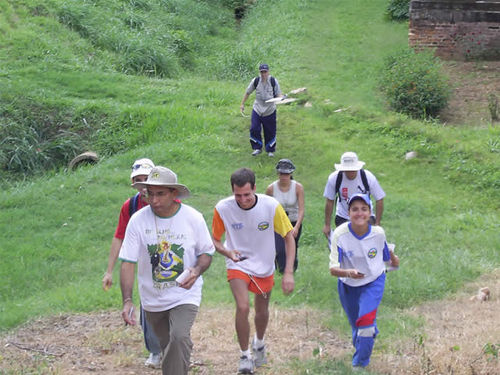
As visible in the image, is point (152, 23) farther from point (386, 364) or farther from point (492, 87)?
point (386, 364)

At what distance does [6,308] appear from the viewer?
26.6 ft

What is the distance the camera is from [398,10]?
23406 millimetres

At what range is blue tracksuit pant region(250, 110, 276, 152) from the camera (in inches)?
512

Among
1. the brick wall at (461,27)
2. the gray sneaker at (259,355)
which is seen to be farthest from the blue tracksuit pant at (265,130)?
the brick wall at (461,27)

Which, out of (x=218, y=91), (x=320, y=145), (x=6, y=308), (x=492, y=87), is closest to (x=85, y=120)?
(x=218, y=91)

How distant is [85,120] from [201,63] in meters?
7.66

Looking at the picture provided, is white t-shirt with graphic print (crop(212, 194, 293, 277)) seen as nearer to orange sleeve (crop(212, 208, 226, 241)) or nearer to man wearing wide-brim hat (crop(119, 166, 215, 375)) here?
orange sleeve (crop(212, 208, 226, 241))

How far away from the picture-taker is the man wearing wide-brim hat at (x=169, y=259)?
15.9 feet

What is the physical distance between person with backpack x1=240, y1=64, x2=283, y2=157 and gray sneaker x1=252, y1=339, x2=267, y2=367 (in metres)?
7.04

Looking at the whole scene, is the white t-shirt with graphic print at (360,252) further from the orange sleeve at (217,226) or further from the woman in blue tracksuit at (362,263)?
the orange sleeve at (217,226)

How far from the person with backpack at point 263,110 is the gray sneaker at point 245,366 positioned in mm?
7277

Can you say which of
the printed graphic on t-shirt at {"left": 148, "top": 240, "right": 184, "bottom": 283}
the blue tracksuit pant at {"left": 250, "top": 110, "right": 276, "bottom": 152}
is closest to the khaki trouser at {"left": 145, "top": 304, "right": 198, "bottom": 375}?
the printed graphic on t-shirt at {"left": 148, "top": 240, "right": 184, "bottom": 283}

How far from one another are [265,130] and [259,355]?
24.9 feet

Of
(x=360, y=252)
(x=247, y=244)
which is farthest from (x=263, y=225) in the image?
(x=360, y=252)
